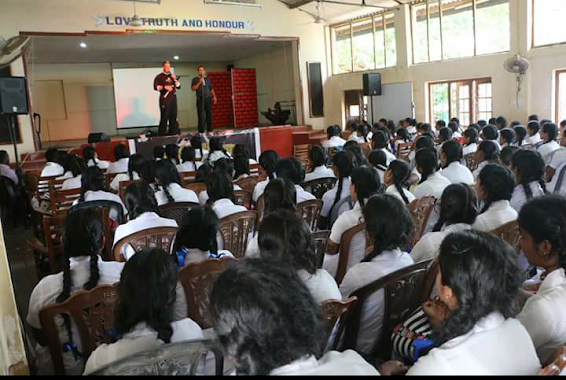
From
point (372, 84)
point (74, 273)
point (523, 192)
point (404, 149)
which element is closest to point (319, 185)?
point (523, 192)

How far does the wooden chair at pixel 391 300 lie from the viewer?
190 cm

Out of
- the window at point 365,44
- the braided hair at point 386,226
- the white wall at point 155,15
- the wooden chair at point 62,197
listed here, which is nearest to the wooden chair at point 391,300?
the braided hair at point 386,226

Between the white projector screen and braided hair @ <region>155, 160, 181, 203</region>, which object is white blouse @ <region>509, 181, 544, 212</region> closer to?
braided hair @ <region>155, 160, 181, 203</region>

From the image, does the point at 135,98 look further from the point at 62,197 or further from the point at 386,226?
the point at 386,226

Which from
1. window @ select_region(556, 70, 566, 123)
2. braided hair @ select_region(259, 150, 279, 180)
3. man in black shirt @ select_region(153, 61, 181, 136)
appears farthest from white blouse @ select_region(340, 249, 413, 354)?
man in black shirt @ select_region(153, 61, 181, 136)

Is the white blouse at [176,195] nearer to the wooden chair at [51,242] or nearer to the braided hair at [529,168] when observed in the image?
the wooden chair at [51,242]

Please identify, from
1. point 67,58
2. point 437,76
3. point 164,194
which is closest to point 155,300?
point 164,194

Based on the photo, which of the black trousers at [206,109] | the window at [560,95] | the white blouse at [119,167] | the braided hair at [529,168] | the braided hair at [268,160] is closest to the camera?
the braided hair at [529,168]

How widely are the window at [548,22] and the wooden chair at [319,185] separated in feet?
23.1

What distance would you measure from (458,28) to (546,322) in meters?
10.4

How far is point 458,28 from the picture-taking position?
10.7m

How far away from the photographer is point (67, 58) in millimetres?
14930

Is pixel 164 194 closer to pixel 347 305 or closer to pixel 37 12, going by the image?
pixel 347 305

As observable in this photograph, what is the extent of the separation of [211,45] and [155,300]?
1322cm
